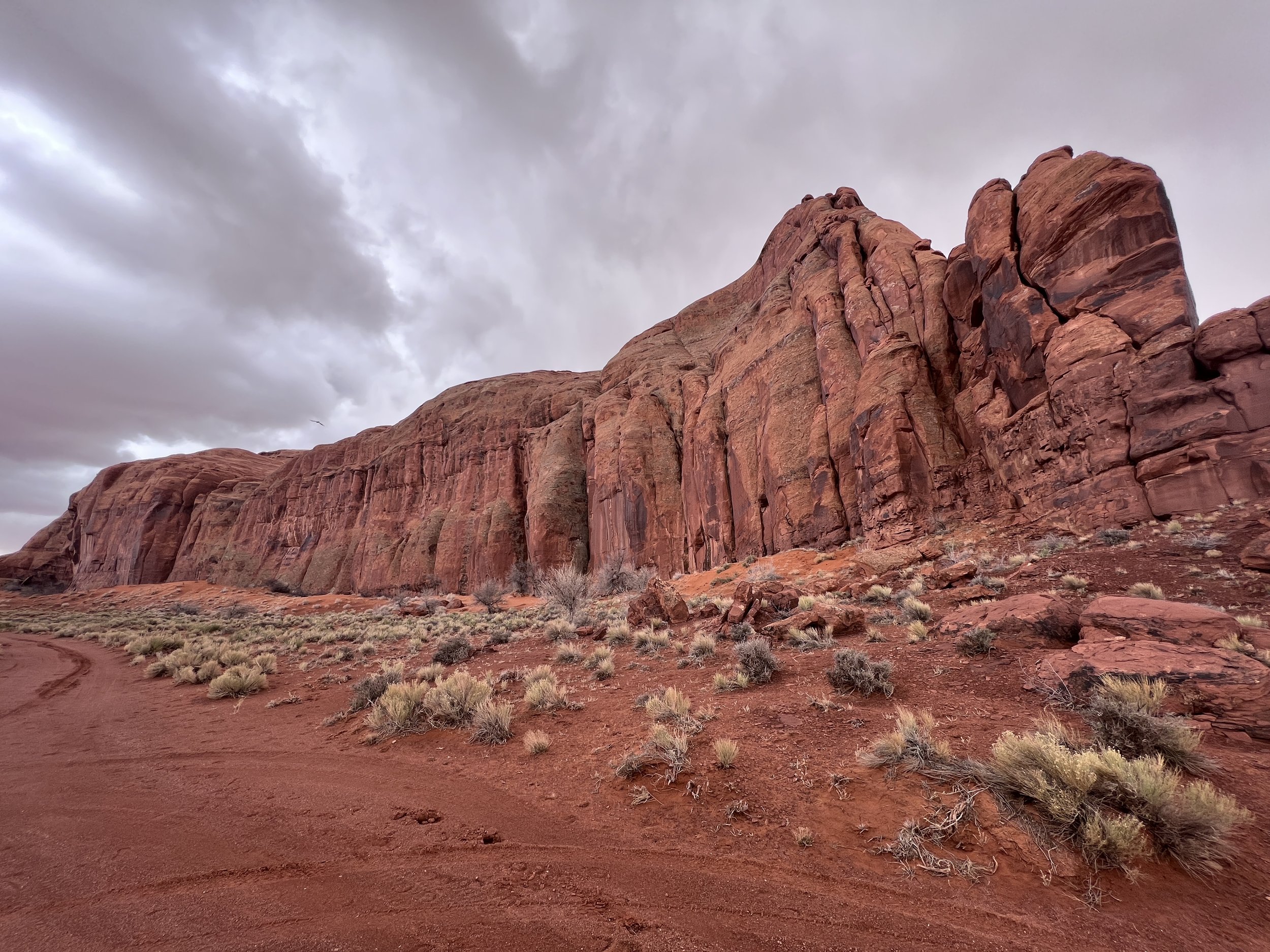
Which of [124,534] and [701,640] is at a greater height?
[124,534]

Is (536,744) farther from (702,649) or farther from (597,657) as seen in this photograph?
(702,649)

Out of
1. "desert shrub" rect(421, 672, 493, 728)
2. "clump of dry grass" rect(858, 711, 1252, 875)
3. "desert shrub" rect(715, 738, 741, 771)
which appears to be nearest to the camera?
"clump of dry grass" rect(858, 711, 1252, 875)

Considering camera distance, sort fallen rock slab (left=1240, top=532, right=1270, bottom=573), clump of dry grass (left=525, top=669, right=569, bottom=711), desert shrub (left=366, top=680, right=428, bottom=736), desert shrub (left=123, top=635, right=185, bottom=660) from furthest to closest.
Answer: desert shrub (left=123, top=635, right=185, bottom=660)
fallen rock slab (left=1240, top=532, right=1270, bottom=573)
clump of dry grass (left=525, top=669, right=569, bottom=711)
desert shrub (left=366, top=680, right=428, bottom=736)

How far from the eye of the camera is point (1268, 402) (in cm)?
1125

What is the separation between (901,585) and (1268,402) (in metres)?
9.40

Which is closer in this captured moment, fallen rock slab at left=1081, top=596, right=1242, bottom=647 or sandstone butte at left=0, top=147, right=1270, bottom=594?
fallen rock slab at left=1081, top=596, right=1242, bottom=647

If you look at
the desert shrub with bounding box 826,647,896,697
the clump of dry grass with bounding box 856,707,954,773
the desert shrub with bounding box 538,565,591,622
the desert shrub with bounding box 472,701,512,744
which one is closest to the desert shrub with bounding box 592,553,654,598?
the desert shrub with bounding box 538,565,591,622

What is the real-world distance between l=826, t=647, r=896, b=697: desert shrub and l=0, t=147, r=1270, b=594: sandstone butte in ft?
40.6

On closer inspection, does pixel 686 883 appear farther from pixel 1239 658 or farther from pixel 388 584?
pixel 388 584

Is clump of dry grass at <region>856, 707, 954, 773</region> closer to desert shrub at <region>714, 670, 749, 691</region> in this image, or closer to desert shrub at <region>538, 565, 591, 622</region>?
desert shrub at <region>714, 670, 749, 691</region>

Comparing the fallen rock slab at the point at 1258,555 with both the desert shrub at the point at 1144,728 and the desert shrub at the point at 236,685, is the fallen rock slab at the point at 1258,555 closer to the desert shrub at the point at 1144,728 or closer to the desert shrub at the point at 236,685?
the desert shrub at the point at 1144,728

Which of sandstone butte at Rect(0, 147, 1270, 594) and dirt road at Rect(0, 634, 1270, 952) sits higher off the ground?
sandstone butte at Rect(0, 147, 1270, 594)

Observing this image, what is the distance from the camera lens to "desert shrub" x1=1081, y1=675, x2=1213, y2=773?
3760 mm

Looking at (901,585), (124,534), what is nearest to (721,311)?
(901,585)
